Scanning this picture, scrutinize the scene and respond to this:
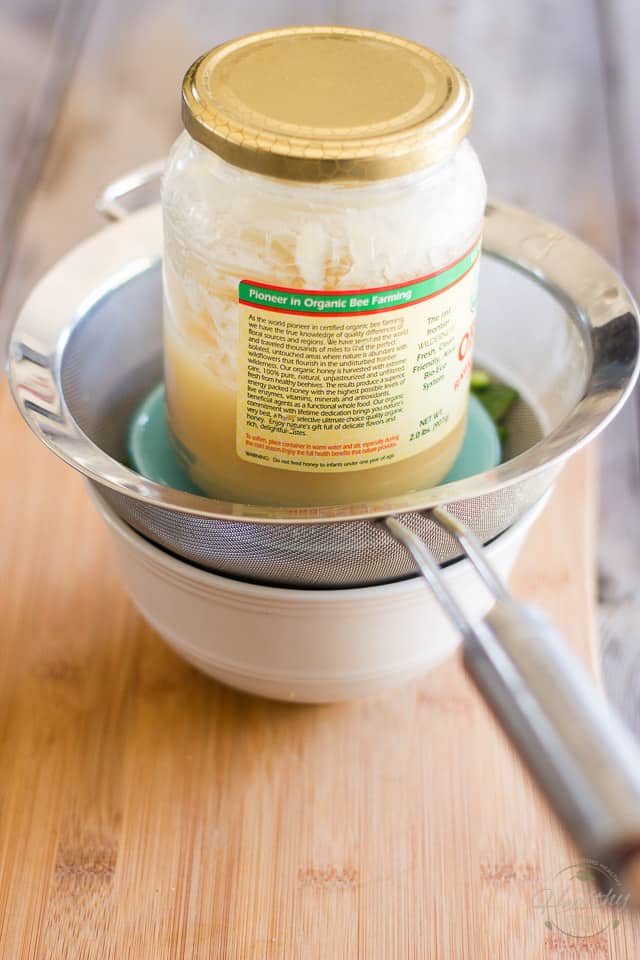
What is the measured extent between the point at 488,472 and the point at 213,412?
136 mm

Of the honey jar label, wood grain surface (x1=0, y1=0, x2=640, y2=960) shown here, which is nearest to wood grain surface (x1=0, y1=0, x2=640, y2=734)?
wood grain surface (x1=0, y1=0, x2=640, y2=960)

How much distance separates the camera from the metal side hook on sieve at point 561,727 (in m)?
0.31

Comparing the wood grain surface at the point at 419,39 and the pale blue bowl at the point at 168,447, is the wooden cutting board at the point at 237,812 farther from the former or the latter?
the wood grain surface at the point at 419,39

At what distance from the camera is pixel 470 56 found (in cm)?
139

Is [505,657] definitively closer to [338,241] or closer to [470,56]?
[338,241]

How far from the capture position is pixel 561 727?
334 mm

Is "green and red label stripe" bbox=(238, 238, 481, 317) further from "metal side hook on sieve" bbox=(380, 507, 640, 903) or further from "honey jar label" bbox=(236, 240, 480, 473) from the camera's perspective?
"metal side hook on sieve" bbox=(380, 507, 640, 903)

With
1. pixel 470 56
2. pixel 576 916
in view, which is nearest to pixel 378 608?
pixel 576 916

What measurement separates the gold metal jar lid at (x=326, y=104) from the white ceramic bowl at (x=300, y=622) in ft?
0.62

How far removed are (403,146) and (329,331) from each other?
3.2 inches

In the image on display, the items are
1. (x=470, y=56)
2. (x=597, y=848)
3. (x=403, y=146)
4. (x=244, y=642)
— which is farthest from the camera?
(x=470, y=56)

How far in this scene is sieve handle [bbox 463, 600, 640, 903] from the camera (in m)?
0.31

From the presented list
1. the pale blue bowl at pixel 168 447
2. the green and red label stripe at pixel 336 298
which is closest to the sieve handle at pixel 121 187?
the pale blue bowl at pixel 168 447

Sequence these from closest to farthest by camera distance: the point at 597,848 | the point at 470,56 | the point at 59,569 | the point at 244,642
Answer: the point at 597,848 → the point at 244,642 → the point at 59,569 → the point at 470,56
